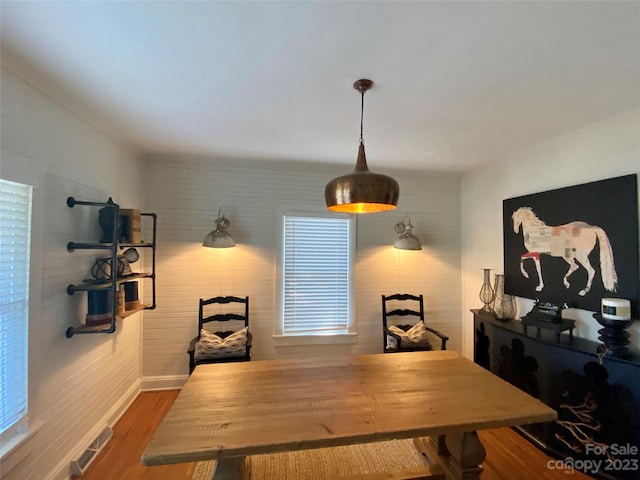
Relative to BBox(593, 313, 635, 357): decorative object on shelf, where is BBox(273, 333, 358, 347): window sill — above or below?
below

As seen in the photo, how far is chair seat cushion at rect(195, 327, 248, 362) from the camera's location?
9.63 feet

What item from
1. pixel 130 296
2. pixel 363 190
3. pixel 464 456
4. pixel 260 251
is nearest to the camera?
pixel 363 190

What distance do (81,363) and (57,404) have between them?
Answer: 12.4 inches

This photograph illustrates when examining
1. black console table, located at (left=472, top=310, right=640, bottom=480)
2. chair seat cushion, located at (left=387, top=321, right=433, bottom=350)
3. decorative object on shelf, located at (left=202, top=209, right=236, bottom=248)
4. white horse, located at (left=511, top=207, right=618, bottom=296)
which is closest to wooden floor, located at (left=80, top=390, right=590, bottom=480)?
black console table, located at (left=472, top=310, right=640, bottom=480)

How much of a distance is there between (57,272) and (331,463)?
2369 mm

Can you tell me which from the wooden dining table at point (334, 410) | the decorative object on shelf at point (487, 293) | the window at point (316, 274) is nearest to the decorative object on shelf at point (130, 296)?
the wooden dining table at point (334, 410)

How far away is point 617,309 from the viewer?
2.02 metres

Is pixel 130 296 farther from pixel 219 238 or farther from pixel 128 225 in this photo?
pixel 219 238

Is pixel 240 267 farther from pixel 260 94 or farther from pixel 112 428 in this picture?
pixel 260 94

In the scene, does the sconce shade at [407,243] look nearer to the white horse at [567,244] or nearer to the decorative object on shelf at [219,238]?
the white horse at [567,244]

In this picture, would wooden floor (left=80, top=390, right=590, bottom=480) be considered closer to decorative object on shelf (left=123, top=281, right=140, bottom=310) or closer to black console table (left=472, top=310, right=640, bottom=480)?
black console table (left=472, top=310, right=640, bottom=480)

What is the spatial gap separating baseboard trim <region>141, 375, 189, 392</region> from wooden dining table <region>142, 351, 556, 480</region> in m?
1.69

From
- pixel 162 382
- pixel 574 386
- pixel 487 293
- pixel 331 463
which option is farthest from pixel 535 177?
pixel 162 382

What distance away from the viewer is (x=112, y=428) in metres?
2.60
